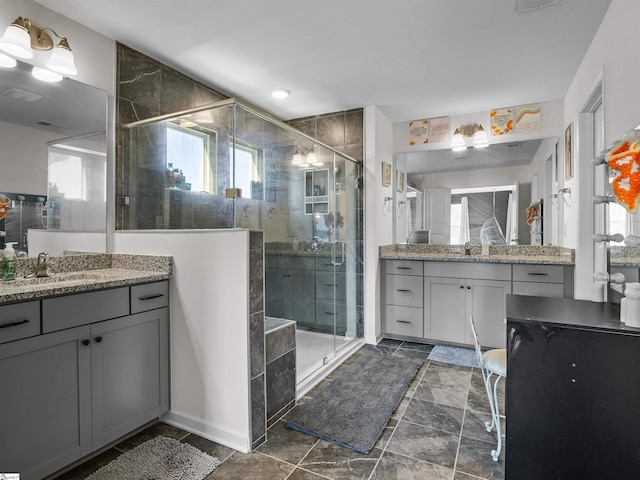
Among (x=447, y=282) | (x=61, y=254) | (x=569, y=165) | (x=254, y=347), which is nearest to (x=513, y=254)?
(x=447, y=282)

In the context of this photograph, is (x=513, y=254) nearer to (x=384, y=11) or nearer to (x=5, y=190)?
(x=384, y=11)

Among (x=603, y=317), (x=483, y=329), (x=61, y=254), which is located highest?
(x=61, y=254)

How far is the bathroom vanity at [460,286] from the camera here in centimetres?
302

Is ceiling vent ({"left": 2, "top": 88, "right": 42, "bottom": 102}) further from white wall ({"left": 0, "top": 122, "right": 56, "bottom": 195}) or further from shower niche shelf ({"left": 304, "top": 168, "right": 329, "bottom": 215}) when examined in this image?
shower niche shelf ({"left": 304, "top": 168, "right": 329, "bottom": 215})

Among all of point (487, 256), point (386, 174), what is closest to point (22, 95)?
point (386, 174)

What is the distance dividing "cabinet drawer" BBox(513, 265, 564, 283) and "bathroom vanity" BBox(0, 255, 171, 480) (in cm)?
288

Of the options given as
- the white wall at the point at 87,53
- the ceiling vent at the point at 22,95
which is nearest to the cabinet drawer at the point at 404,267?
the white wall at the point at 87,53

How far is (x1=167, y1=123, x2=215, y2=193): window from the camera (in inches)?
83.5

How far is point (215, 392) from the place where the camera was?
1882mm

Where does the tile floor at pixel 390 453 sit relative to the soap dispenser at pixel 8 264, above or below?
below

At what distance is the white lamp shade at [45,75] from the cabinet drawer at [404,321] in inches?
127

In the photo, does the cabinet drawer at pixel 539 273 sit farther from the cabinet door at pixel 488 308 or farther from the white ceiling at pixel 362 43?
the white ceiling at pixel 362 43

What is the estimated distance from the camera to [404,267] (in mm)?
3537

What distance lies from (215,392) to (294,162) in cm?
195
